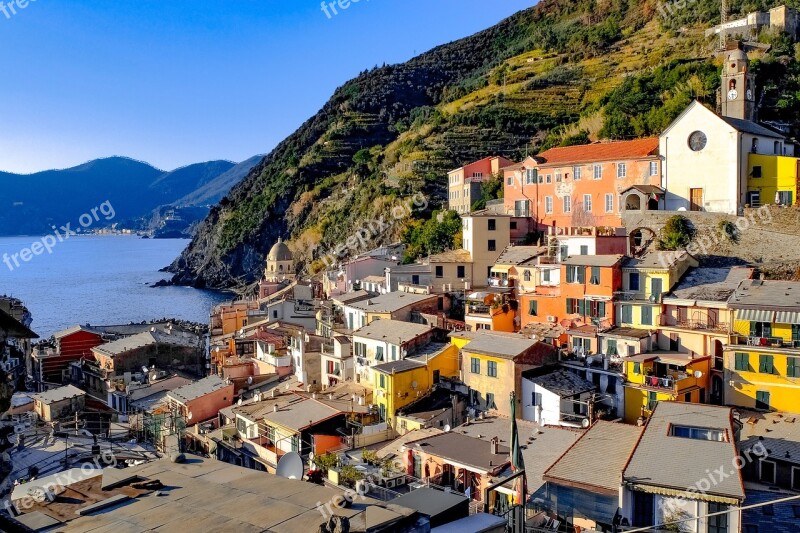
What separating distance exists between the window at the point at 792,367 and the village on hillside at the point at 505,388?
47mm

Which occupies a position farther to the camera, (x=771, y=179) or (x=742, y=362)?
(x=771, y=179)

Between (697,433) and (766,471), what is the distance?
3.46 metres

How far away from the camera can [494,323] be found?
109 ft

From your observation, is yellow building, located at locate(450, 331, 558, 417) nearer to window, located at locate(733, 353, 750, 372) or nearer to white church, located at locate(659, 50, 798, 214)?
window, located at locate(733, 353, 750, 372)

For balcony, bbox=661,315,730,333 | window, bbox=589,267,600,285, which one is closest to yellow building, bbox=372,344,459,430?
window, bbox=589,267,600,285

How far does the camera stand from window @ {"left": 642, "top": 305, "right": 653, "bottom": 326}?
28375mm

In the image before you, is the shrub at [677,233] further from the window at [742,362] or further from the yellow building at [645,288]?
the window at [742,362]

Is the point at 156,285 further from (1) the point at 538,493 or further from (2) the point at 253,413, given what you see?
(1) the point at 538,493

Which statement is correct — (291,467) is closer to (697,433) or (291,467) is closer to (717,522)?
(717,522)

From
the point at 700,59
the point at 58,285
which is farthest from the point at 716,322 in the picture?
the point at 58,285

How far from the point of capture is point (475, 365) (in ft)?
88.3

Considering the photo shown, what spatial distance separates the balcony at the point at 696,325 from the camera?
86.7 feet

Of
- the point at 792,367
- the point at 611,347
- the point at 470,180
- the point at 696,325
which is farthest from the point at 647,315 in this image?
the point at 470,180

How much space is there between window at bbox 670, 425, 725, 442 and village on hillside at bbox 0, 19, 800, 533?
5 cm
